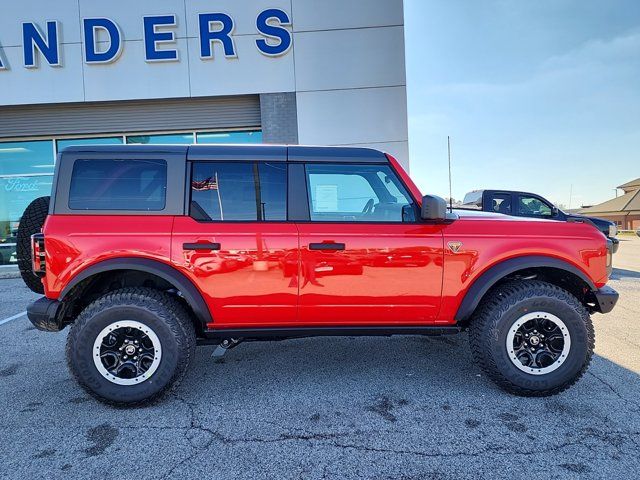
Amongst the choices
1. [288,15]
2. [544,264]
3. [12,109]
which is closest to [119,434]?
[544,264]

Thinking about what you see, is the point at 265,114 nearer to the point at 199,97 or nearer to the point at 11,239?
the point at 199,97

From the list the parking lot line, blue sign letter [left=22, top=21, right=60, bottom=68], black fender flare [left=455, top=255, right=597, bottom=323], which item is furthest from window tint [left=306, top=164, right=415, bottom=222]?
blue sign letter [left=22, top=21, right=60, bottom=68]

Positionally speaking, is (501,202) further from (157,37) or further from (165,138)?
(157,37)

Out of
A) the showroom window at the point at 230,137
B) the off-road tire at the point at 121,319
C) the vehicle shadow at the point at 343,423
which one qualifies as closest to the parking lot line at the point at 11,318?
the vehicle shadow at the point at 343,423

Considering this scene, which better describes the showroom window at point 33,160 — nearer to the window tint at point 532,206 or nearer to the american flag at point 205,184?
the window tint at point 532,206

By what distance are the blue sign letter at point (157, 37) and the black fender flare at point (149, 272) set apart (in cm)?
824

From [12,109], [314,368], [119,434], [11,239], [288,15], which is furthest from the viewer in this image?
[11,239]

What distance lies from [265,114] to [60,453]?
840cm

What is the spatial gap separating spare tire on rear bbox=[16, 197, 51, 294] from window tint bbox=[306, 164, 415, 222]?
7.96 ft

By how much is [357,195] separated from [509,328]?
1585mm

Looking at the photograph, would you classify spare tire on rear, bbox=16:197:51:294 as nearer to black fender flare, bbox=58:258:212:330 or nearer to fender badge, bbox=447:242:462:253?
black fender flare, bbox=58:258:212:330

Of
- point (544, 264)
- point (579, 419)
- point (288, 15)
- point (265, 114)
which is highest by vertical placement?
point (288, 15)

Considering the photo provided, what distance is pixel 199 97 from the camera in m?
9.44

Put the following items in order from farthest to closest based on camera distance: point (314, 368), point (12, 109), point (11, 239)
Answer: point (11, 239)
point (12, 109)
point (314, 368)
